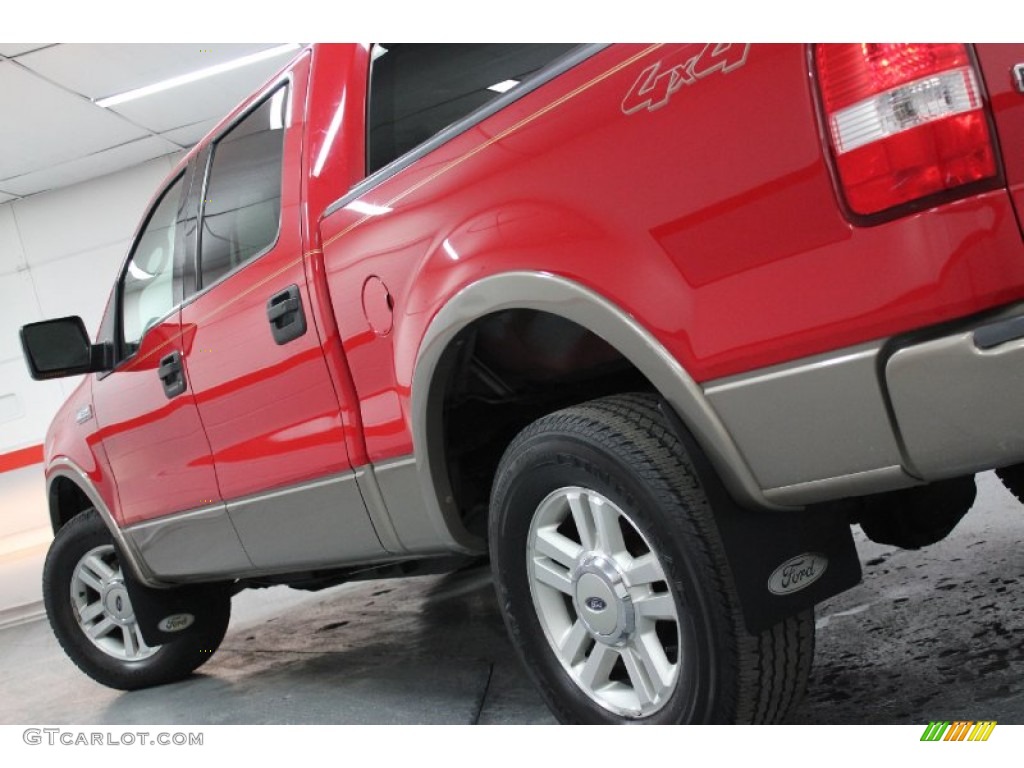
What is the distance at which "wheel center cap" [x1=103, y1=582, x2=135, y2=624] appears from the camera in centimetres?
378

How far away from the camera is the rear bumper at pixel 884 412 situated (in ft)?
4.31

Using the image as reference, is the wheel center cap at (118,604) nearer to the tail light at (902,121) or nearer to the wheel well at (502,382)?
the wheel well at (502,382)

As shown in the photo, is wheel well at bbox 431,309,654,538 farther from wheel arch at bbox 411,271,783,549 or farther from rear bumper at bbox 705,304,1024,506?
rear bumper at bbox 705,304,1024,506

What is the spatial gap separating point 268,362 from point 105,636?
1789 millimetres

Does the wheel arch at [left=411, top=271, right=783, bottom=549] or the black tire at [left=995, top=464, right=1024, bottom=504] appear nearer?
the wheel arch at [left=411, top=271, right=783, bottom=549]

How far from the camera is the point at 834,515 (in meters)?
1.75

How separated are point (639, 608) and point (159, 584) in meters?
2.22

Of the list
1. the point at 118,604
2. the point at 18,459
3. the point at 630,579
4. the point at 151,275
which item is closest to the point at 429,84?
the point at 630,579

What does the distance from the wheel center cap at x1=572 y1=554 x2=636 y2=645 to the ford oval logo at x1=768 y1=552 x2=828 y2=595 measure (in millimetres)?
272

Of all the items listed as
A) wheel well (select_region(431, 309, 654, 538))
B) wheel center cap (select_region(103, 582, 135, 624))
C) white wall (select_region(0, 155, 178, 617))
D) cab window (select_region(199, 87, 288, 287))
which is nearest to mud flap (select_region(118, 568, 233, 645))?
wheel center cap (select_region(103, 582, 135, 624))

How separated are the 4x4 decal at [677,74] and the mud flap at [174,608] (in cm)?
270

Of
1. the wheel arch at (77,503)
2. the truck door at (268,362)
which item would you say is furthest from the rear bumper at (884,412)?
the wheel arch at (77,503)

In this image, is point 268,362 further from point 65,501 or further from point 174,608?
point 65,501
